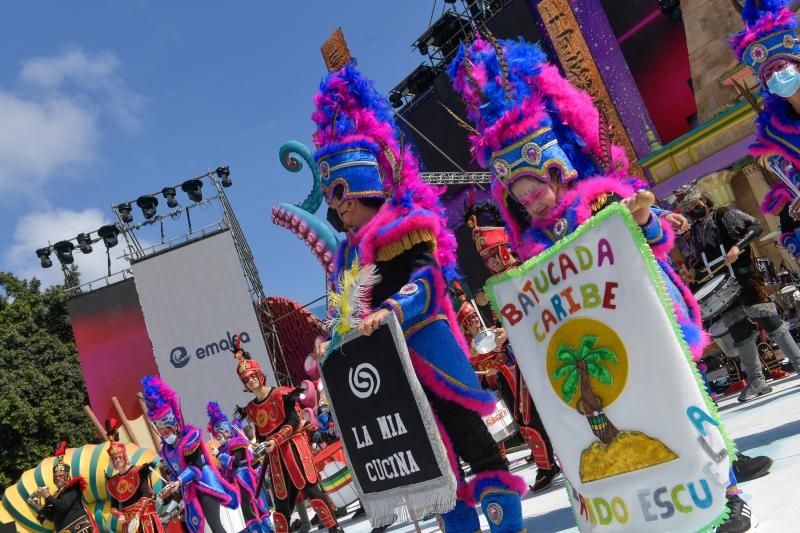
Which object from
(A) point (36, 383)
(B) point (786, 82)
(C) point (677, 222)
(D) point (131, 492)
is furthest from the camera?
(A) point (36, 383)

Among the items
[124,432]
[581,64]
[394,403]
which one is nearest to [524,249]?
[394,403]

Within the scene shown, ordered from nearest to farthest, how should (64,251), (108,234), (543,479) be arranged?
1. (543,479)
2. (108,234)
3. (64,251)

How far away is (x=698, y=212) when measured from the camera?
Result: 19.3 feet

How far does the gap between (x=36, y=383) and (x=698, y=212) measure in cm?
2395

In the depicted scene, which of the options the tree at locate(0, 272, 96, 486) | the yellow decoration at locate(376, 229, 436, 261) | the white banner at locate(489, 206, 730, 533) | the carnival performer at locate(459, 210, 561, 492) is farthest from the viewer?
the tree at locate(0, 272, 96, 486)

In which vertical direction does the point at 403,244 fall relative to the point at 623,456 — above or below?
above

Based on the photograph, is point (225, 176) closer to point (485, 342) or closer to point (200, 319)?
point (200, 319)

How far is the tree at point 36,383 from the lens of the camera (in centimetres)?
2236

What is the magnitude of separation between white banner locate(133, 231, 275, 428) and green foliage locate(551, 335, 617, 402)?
14996 mm

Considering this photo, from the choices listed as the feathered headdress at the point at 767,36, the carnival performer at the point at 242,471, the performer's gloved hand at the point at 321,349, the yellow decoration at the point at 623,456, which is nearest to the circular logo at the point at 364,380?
the performer's gloved hand at the point at 321,349

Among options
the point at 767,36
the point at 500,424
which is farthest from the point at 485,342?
the point at 767,36

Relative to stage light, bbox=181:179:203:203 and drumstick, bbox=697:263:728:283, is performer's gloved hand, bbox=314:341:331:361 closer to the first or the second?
drumstick, bbox=697:263:728:283

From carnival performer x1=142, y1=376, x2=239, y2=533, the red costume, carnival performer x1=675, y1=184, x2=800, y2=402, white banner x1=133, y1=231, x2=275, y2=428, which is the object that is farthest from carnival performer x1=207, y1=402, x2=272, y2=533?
white banner x1=133, y1=231, x2=275, y2=428

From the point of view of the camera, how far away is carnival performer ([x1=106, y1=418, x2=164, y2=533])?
6.75 metres
